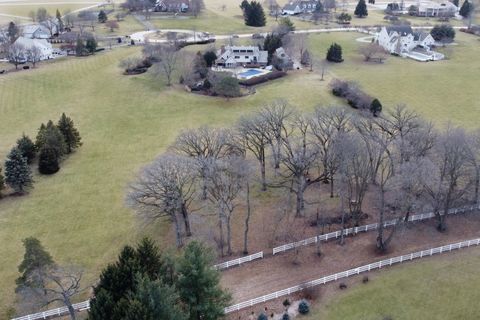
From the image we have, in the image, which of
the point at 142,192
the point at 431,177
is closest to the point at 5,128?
the point at 142,192

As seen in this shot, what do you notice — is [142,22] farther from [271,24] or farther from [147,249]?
[147,249]

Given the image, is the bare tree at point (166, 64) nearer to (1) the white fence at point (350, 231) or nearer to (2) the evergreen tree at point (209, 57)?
(2) the evergreen tree at point (209, 57)

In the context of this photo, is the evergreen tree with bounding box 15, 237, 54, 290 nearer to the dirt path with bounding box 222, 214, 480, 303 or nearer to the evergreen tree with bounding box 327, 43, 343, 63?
the dirt path with bounding box 222, 214, 480, 303

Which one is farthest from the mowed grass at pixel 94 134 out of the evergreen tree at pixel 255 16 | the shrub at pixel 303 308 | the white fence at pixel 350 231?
the evergreen tree at pixel 255 16

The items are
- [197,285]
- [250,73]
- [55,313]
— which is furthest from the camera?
[250,73]

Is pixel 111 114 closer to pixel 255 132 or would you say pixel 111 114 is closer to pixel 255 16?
pixel 255 132

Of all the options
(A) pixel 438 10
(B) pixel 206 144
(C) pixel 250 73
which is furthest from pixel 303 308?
(A) pixel 438 10

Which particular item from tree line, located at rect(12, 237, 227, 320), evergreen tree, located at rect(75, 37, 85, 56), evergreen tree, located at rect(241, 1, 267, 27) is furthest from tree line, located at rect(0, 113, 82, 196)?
evergreen tree, located at rect(241, 1, 267, 27)
